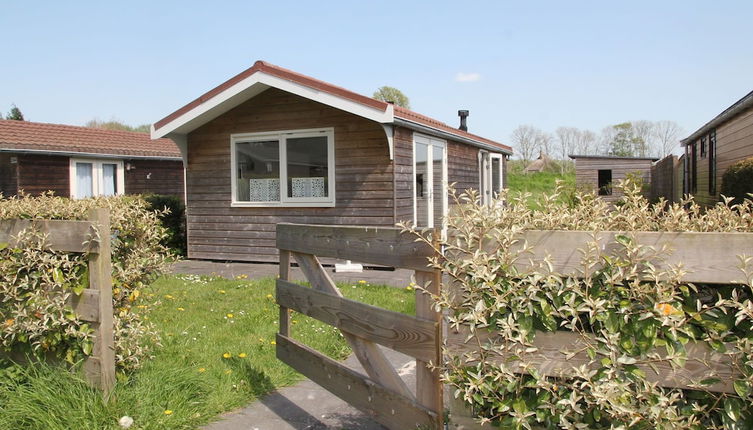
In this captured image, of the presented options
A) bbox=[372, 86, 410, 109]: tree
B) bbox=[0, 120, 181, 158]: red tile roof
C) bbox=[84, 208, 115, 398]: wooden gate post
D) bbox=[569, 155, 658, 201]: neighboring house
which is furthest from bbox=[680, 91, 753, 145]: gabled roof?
bbox=[372, 86, 410, 109]: tree

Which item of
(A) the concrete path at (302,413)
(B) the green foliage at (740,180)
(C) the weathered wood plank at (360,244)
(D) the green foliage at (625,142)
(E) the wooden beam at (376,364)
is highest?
(D) the green foliage at (625,142)

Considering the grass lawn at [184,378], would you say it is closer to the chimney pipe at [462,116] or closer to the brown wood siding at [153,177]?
the chimney pipe at [462,116]

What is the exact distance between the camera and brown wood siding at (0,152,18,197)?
1614 centimetres

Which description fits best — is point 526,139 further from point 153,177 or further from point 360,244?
point 360,244

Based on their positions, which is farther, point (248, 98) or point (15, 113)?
point (15, 113)

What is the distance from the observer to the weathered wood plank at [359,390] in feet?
8.64

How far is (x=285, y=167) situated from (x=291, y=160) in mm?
170

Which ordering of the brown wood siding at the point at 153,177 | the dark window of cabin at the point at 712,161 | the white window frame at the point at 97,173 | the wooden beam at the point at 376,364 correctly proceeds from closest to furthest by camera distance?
the wooden beam at the point at 376,364 < the dark window of cabin at the point at 712,161 < the white window frame at the point at 97,173 < the brown wood siding at the point at 153,177

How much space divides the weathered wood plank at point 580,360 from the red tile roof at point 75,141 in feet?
54.6

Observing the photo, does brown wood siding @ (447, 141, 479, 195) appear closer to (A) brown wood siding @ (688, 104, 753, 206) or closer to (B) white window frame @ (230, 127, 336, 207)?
(B) white window frame @ (230, 127, 336, 207)

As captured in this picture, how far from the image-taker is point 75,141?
18.1 m

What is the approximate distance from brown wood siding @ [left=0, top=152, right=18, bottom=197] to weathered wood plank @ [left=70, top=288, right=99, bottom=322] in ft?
49.0

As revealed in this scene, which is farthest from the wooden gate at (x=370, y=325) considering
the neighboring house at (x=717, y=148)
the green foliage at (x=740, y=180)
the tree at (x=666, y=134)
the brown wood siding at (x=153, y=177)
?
the tree at (x=666, y=134)

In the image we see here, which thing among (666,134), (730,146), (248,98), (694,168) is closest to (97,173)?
(248,98)
